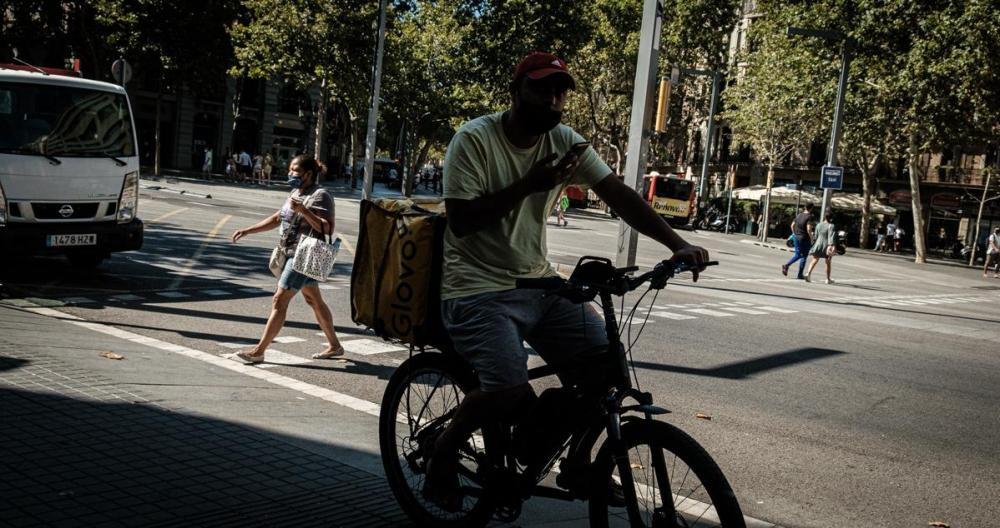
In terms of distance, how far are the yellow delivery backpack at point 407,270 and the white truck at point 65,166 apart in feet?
25.0

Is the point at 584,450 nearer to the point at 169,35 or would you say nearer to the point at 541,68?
the point at 541,68

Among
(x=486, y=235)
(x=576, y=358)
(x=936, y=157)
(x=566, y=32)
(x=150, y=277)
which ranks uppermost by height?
(x=566, y=32)

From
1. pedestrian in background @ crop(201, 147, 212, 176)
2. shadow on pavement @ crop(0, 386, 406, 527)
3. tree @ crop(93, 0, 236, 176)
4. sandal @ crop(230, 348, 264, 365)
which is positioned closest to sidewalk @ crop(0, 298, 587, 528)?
shadow on pavement @ crop(0, 386, 406, 527)

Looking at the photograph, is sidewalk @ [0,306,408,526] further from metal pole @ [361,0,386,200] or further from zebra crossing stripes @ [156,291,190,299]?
metal pole @ [361,0,386,200]

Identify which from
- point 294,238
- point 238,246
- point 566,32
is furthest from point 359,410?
point 566,32

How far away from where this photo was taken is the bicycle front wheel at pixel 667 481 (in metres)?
2.68

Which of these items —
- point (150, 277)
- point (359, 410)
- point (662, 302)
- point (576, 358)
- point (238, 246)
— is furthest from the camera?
point (238, 246)

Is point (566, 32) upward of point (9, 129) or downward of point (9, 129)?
upward

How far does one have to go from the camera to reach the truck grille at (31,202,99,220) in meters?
10.1

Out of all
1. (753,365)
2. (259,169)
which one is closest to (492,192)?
(753,365)

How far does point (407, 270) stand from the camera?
3.46 metres

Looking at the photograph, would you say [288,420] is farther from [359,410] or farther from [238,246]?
[238,246]

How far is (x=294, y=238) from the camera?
23.8 feet

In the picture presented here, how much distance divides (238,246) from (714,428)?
37.0ft
